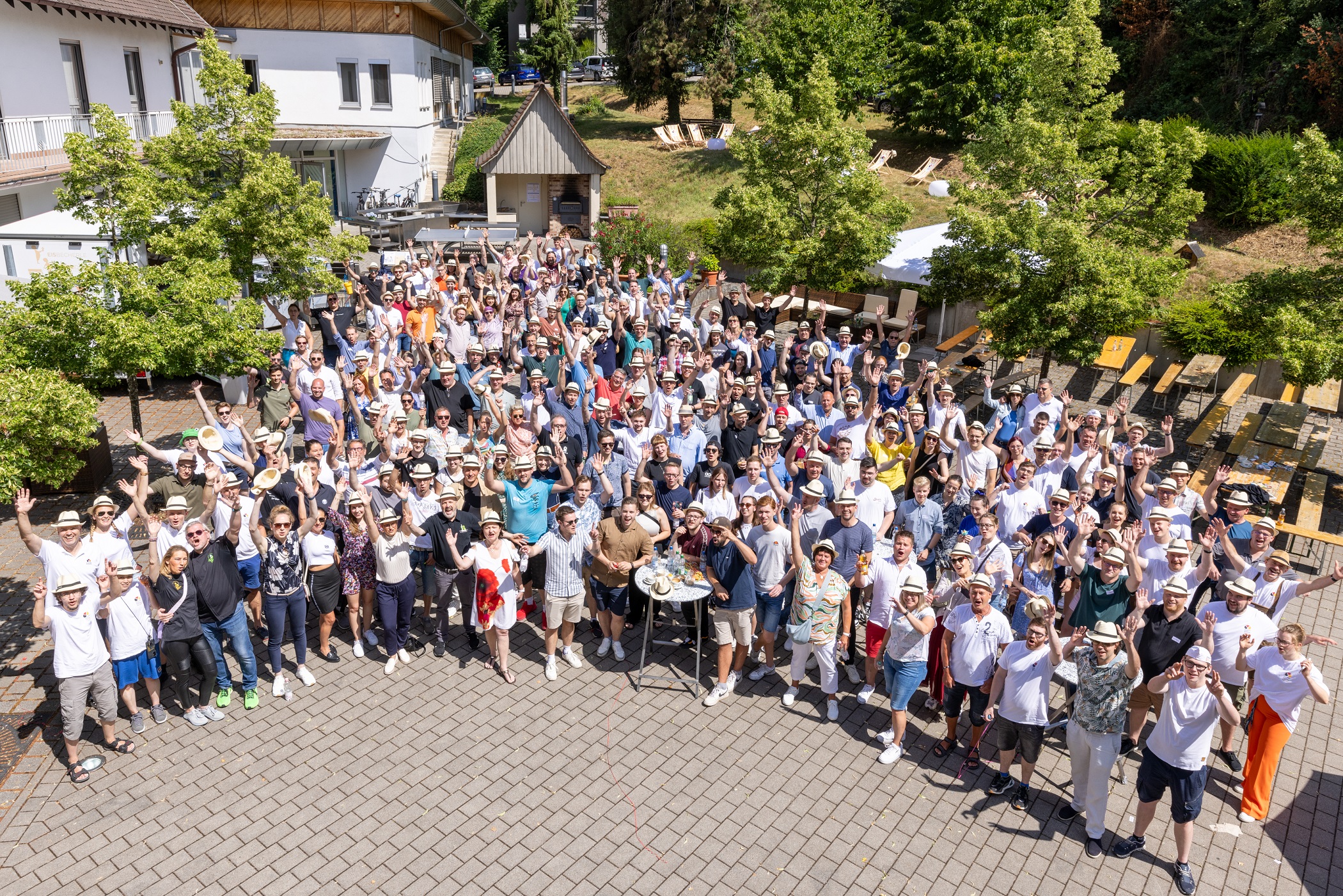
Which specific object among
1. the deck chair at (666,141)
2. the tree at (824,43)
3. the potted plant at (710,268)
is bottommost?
the potted plant at (710,268)

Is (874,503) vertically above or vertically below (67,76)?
below

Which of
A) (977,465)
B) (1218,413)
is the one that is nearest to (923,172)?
(1218,413)

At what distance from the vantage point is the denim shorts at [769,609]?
8.66 m

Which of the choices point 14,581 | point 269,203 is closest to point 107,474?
point 14,581

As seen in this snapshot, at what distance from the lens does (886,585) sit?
8016mm

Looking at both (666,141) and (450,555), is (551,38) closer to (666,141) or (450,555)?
(666,141)

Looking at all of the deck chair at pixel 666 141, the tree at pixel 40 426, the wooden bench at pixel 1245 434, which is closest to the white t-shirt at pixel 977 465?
the wooden bench at pixel 1245 434

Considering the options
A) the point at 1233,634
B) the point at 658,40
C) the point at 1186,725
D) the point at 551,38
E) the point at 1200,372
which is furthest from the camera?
the point at 551,38

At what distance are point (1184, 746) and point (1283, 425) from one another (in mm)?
10679

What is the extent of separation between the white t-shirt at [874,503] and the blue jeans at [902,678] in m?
1.68

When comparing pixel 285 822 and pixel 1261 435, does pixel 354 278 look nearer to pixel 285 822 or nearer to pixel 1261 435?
pixel 285 822

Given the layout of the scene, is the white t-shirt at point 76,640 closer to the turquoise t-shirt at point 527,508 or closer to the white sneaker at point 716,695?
the turquoise t-shirt at point 527,508

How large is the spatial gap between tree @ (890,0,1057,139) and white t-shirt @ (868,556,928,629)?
96.6 feet

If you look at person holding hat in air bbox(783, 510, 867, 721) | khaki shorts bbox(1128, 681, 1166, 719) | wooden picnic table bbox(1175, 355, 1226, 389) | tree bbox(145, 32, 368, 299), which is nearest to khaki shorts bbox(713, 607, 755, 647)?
person holding hat in air bbox(783, 510, 867, 721)
